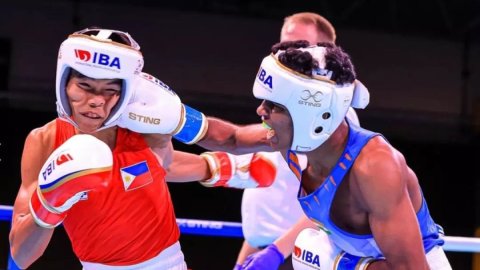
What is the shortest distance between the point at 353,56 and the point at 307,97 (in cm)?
469

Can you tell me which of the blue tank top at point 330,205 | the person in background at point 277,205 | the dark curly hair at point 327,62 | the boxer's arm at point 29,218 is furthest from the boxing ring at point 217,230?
the dark curly hair at point 327,62

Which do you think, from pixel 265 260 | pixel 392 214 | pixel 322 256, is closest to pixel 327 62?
pixel 392 214

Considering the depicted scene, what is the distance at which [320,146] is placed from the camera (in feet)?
6.45

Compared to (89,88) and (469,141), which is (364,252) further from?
(469,141)

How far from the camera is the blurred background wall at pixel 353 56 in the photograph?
541 centimetres

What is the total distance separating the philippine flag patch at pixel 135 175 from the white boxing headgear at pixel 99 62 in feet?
0.47

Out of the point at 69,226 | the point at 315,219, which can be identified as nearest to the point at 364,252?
the point at 315,219

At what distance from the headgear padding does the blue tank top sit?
0.25 ft

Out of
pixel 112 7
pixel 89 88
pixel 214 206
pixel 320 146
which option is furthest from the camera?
pixel 112 7

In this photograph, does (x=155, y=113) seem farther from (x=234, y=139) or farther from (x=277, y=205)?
(x=277, y=205)

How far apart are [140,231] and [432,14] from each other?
4.96 metres

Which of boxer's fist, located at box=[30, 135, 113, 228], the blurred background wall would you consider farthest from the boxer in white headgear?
the blurred background wall

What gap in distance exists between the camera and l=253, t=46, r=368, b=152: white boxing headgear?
72.6 inches

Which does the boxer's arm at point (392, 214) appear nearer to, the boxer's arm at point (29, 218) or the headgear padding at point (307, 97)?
the headgear padding at point (307, 97)
